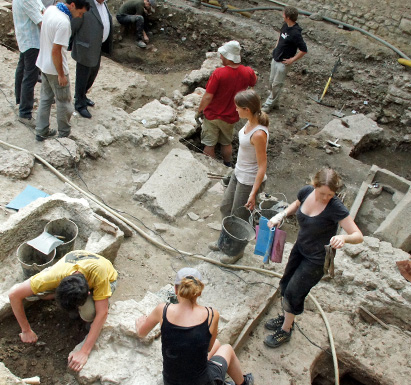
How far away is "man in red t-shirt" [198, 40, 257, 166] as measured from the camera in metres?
5.51

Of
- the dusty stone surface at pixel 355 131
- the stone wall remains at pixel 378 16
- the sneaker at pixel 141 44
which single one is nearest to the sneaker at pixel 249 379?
the dusty stone surface at pixel 355 131

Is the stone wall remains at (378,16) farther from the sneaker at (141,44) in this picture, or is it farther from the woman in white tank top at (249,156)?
the woman in white tank top at (249,156)

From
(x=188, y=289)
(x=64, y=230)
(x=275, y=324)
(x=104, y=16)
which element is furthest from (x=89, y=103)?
(x=188, y=289)

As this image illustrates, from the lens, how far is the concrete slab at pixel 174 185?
543 cm

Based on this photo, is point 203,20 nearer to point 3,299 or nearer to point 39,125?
point 39,125

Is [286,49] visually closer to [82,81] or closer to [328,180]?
[82,81]

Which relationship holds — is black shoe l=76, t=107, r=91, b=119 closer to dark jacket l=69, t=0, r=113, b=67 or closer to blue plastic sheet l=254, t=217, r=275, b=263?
dark jacket l=69, t=0, r=113, b=67

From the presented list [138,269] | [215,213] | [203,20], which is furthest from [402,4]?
[138,269]

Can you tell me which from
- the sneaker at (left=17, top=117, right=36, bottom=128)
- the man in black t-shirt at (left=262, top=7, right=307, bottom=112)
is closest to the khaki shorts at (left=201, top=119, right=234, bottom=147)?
the man in black t-shirt at (left=262, top=7, right=307, bottom=112)

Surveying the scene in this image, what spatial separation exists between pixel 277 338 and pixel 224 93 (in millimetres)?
3385

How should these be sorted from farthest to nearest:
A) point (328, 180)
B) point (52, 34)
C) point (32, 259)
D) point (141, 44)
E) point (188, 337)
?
point (141, 44) → point (52, 34) → point (32, 259) → point (328, 180) → point (188, 337)

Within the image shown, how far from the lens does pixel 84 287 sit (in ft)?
9.80

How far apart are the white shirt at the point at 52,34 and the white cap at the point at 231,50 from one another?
6.23 ft

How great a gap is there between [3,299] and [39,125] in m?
2.96
